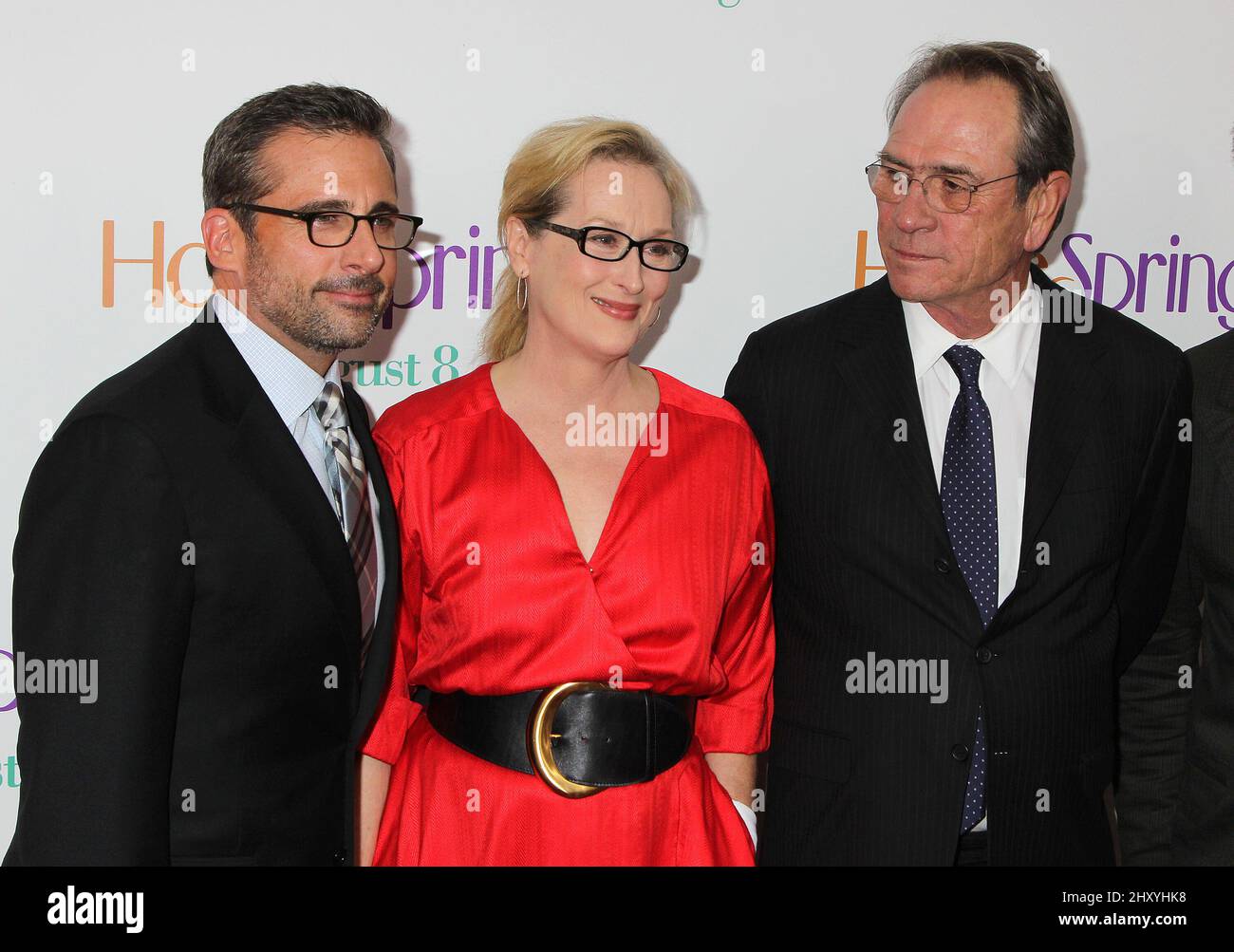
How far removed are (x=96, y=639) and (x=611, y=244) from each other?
1085mm

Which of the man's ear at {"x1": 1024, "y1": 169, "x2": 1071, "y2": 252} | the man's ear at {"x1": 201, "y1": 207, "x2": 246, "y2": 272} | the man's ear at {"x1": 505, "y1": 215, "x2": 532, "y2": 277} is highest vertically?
the man's ear at {"x1": 1024, "y1": 169, "x2": 1071, "y2": 252}

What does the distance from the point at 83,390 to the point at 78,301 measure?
0.63 ft

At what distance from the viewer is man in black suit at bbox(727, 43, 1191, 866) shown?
231 centimetres

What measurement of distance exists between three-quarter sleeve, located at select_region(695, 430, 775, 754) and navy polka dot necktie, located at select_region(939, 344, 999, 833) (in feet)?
1.12

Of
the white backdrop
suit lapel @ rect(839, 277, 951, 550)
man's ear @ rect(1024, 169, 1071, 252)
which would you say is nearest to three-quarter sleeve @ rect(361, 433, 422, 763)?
the white backdrop

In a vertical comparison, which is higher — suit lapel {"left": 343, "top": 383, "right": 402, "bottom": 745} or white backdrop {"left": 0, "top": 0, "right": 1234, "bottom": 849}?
white backdrop {"left": 0, "top": 0, "right": 1234, "bottom": 849}

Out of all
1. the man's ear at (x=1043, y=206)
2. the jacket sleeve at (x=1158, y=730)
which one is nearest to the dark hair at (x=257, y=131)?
the man's ear at (x=1043, y=206)

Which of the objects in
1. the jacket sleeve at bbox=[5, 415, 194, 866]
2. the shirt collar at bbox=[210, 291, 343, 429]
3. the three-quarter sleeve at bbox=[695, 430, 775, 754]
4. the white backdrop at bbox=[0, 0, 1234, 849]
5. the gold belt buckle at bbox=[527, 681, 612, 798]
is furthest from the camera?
the white backdrop at bbox=[0, 0, 1234, 849]

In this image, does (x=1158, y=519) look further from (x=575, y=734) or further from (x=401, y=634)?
(x=401, y=634)

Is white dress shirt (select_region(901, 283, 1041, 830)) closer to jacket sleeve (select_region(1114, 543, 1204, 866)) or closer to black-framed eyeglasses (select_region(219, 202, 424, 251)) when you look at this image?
jacket sleeve (select_region(1114, 543, 1204, 866))

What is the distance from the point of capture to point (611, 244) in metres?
2.26

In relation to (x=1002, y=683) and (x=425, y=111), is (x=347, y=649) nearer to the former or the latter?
(x=1002, y=683)

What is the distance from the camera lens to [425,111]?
2.80m

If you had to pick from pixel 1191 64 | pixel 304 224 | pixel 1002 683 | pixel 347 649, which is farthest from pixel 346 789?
pixel 1191 64
